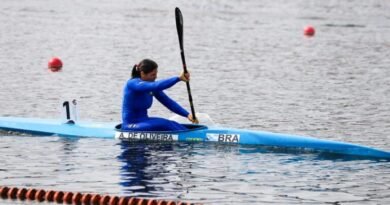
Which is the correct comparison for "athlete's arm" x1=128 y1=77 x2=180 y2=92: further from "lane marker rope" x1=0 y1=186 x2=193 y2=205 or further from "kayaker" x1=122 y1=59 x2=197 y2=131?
"lane marker rope" x1=0 y1=186 x2=193 y2=205

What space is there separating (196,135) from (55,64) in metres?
14.7

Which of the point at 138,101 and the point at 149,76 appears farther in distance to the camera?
the point at 138,101

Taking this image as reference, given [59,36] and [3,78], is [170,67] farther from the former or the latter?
[59,36]

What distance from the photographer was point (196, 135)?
21719 millimetres

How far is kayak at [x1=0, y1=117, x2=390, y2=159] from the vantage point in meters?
20.8

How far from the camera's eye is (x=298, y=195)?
57.2 ft

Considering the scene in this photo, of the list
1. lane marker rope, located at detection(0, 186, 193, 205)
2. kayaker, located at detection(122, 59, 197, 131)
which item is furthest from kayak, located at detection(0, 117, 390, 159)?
lane marker rope, located at detection(0, 186, 193, 205)

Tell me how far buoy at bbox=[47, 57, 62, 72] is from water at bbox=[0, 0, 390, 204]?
237mm

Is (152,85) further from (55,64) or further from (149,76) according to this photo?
(55,64)

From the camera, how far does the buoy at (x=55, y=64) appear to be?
35.6m

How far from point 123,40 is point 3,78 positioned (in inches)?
524

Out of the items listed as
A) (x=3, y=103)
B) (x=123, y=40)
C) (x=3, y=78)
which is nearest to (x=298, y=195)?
(x=3, y=103)

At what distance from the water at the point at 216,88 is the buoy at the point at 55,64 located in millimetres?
237

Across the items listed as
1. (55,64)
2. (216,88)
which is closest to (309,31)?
(55,64)
